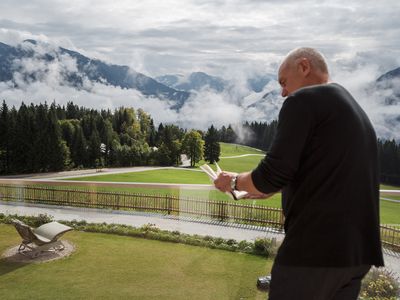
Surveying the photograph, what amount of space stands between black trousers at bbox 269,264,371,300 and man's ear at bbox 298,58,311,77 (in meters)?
0.84

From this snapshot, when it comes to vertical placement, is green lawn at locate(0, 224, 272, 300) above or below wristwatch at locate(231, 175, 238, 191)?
below

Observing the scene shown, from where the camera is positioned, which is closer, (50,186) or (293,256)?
(293,256)

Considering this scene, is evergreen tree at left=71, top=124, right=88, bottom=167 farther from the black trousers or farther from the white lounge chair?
the black trousers

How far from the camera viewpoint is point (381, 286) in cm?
466

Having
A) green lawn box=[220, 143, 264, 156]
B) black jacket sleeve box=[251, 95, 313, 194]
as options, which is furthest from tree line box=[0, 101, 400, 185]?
Result: black jacket sleeve box=[251, 95, 313, 194]

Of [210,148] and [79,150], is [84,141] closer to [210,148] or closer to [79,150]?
[79,150]

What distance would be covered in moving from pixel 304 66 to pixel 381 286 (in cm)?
368

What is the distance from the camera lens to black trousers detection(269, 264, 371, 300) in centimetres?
176

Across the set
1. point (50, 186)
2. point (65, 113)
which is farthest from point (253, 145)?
point (50, 186)

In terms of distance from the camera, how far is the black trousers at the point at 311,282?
1.76 metres

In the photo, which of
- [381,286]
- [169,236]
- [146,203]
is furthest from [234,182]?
[146,203]

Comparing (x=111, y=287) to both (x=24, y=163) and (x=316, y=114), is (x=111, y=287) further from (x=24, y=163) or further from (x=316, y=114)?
(x=24, y=163)

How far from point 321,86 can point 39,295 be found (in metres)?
6.26

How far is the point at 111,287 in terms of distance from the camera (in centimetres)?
707
